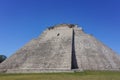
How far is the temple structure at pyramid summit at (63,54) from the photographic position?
40219 millimetres

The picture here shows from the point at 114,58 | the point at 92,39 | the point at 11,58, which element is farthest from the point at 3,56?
the point at 114,58

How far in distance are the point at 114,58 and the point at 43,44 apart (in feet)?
45.6

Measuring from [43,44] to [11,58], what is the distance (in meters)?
6.84

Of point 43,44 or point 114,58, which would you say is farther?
point 43,44

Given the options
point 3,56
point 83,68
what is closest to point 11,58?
point 83,68

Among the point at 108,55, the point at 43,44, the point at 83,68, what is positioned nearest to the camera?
the point at 83,68

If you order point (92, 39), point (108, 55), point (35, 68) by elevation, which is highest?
point (92, 39)

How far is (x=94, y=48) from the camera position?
4494 centimetres

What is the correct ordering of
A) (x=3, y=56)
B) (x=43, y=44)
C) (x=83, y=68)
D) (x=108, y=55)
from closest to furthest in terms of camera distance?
(x=83, y=68)
(x=108, y=55)
(x=43, y=44)
(x=3, y=56)

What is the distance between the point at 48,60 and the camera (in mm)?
41938

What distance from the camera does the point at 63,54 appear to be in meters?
42.1

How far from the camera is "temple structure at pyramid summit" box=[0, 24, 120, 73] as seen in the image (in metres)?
40.2

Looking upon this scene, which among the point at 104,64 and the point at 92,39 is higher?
the point at 92,39

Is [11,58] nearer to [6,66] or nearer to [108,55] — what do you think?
[6,66]
